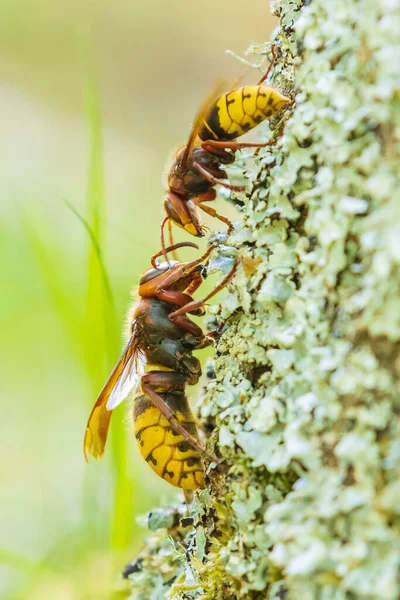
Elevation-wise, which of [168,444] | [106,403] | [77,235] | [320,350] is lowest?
[320,350]

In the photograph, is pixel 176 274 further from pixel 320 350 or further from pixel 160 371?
pixel 320 350

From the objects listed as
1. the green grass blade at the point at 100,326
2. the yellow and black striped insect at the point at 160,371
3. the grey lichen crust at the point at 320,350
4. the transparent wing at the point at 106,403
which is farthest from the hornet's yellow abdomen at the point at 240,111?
the transparent wing at the point at 106,403

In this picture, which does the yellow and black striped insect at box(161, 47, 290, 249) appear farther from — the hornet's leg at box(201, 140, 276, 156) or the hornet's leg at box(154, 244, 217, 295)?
the hornet's leg at box(154, 244, 217, 295)

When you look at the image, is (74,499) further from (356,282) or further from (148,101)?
(148,101)

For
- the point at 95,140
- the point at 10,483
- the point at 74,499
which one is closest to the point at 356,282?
the point at 95,140

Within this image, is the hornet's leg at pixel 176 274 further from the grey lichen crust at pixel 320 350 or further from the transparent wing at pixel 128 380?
the grey lichen crust at pixel 320 350

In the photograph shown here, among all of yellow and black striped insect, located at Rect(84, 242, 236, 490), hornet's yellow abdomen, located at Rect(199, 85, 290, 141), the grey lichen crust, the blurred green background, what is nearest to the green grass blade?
the blurred green background

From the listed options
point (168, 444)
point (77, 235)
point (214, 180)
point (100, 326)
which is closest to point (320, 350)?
point (168, 444)
